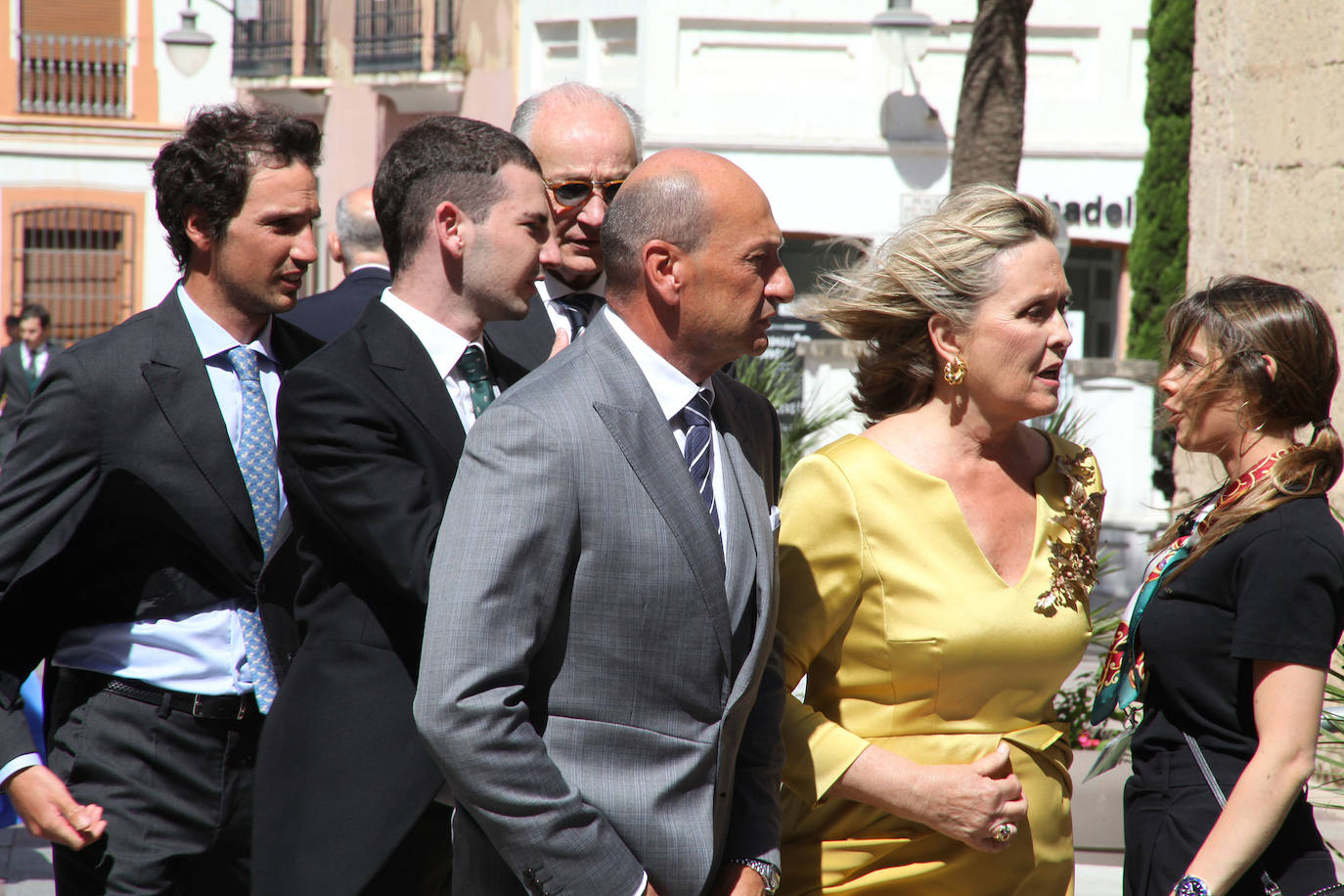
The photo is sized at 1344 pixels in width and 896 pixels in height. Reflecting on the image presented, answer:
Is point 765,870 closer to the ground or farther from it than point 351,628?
closer to the ground

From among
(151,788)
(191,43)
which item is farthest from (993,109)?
(191,43)

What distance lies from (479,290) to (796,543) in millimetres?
750

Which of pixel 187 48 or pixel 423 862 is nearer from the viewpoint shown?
pixel 423 862

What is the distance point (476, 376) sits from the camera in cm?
289

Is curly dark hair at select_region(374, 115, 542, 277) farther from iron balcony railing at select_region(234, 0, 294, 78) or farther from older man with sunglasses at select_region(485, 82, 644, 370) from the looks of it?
iron balcony railing at select_region(234, 0, 294, 78)

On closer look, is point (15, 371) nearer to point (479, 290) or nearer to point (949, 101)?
Answer: point (949, 101)

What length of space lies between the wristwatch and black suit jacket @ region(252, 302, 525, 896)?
53cm

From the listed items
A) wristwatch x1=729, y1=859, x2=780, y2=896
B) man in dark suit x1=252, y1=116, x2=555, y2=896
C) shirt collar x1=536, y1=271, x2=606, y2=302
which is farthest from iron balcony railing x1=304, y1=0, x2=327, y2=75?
wristwatch x1=729, y1=859, x2=780, y2=896

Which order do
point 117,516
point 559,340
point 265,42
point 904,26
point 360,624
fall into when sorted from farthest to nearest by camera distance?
point 265,42, point 904,26, point 559,340, point 117,516, point 360,624

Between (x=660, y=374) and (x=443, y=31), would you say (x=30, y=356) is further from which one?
(x=660, y=374)

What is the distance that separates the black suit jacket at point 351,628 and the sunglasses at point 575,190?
40.1 inches

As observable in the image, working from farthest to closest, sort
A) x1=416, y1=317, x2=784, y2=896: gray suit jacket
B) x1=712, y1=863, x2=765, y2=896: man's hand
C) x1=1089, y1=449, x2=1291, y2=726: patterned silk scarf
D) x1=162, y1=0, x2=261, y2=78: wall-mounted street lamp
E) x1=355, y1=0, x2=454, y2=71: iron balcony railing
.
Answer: x1=355, y1=0, x2=454, y2=71: iron balcony railing → x1=162, y1=0, x2=261, y2=78: wall-mounted street lamp → x1=1089, y1=449, x2=1291, y2=726: patterned silk scarf → x1=712, y1=863, x2=765, y2=896: man's hand → x1=416, y1=317, x2=784, y2=896: gray suit jacket

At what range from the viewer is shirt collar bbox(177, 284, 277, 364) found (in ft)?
10.4

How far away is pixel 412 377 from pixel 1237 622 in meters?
1.51
